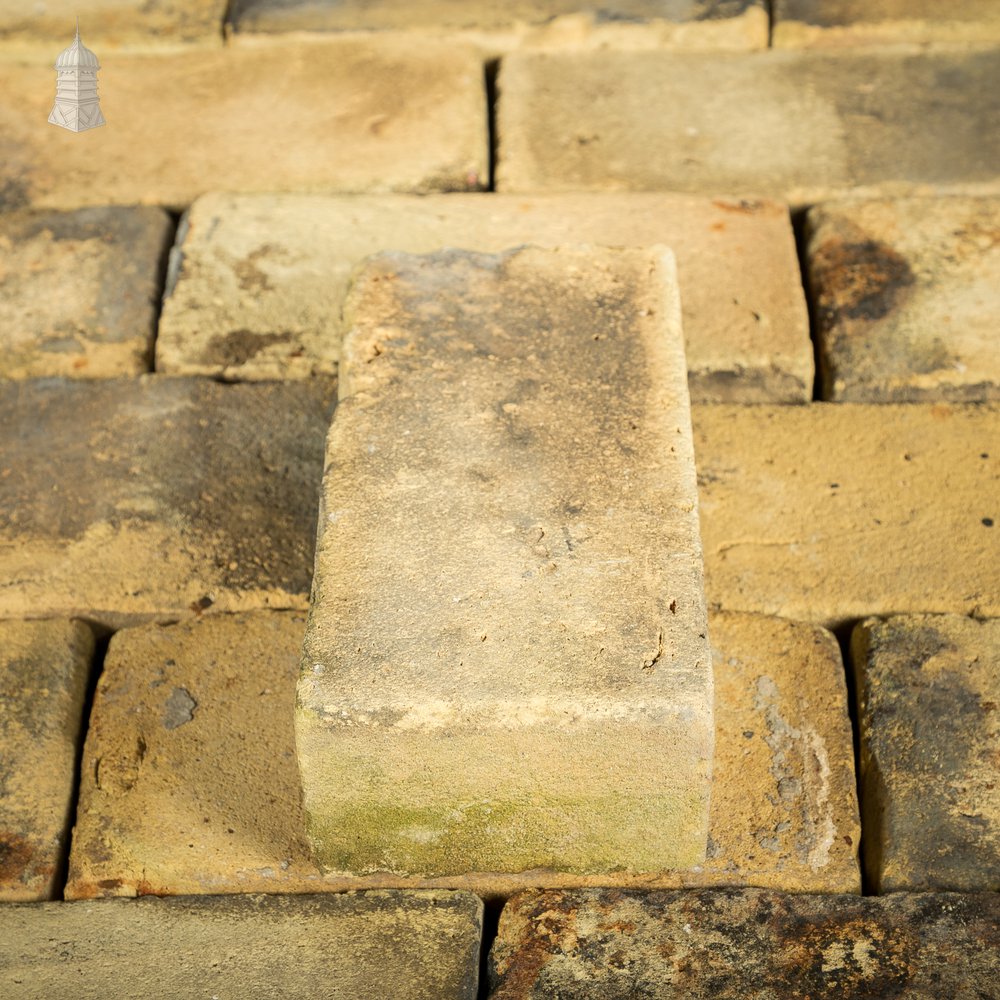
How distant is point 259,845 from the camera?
2406 mm

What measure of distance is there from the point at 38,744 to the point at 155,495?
64 centimetres

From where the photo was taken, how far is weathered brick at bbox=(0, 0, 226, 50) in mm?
4309

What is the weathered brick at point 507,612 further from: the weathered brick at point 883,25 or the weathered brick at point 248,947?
the weathered brick at point 883,25

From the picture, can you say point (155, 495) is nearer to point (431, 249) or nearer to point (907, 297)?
point (431, 249)

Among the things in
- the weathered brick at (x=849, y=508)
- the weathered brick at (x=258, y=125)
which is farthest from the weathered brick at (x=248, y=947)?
the weathered brick at (x=258, y=125)

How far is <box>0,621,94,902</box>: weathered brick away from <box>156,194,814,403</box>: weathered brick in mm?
829

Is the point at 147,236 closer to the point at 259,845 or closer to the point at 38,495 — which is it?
the point at 38,495

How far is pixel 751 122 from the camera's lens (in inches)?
155

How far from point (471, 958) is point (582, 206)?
2057 mm

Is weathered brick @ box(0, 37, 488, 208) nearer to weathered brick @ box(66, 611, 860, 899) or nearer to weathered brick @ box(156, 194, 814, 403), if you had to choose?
weathered brick @ box(156, 194, 814, 403)

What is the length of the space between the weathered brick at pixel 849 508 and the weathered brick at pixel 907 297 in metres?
0.07

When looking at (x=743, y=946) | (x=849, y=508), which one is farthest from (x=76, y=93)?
(x=743, y=946)

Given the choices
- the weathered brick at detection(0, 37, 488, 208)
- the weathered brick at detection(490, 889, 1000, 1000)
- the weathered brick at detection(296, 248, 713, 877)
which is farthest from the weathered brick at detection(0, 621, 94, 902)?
the weathered brick at detection(0, 37, 488, 208)

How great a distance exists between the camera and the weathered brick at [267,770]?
2.38 meters
